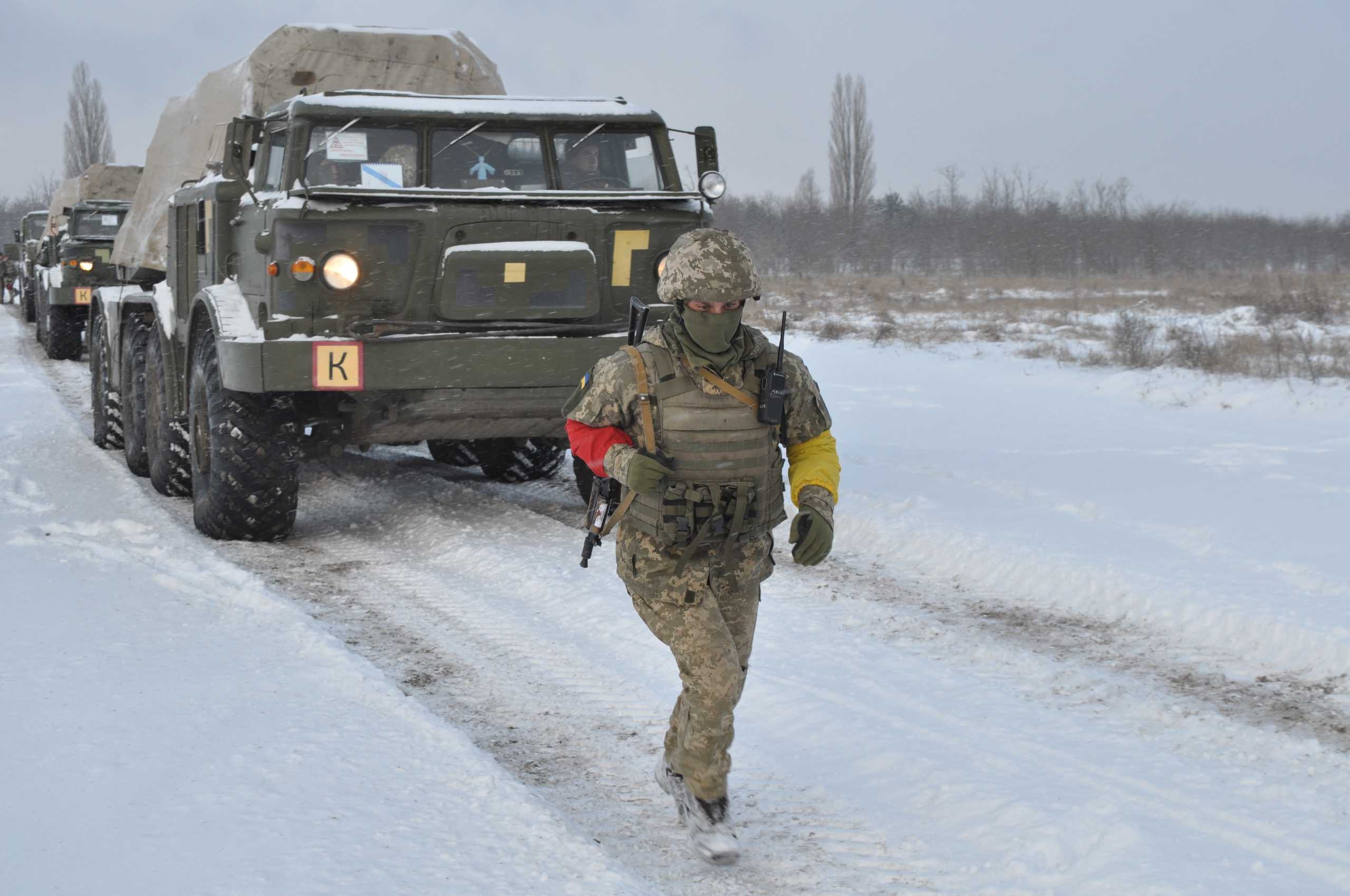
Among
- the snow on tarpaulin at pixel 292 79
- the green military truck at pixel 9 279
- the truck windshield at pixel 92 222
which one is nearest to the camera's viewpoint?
the snow on tarpaulin at pixel 292 79

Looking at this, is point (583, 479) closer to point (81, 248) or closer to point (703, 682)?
point (703, 682)

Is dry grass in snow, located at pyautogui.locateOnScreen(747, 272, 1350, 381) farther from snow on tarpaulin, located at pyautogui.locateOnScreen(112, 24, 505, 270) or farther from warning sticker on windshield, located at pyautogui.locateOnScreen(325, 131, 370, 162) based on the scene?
warning sticker on windshield, located at pyautogui.locateOnScreen(325, 131, 370, 162)

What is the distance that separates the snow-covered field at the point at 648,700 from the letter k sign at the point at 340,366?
0.91m

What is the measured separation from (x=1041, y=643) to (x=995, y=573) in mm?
1091

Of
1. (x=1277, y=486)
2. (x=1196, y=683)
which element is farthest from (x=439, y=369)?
(x=1277, y=486)

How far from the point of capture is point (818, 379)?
53.8ft

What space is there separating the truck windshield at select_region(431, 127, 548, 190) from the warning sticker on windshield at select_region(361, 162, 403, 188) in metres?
0.18

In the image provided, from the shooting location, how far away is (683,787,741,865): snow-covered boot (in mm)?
3354

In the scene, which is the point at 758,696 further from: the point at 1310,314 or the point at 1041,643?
the point at 1310,314

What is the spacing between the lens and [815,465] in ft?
11.4

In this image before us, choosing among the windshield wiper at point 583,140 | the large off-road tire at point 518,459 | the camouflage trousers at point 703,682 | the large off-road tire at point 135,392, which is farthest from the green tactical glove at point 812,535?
the large off-road tire at point 135,392

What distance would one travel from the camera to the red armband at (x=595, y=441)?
11.1 feet

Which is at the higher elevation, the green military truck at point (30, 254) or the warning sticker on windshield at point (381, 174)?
the green military truck at point (30, 254)

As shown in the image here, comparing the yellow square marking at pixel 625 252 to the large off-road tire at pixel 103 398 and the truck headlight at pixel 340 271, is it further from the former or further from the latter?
the large off-road tire at pixel 103 398
